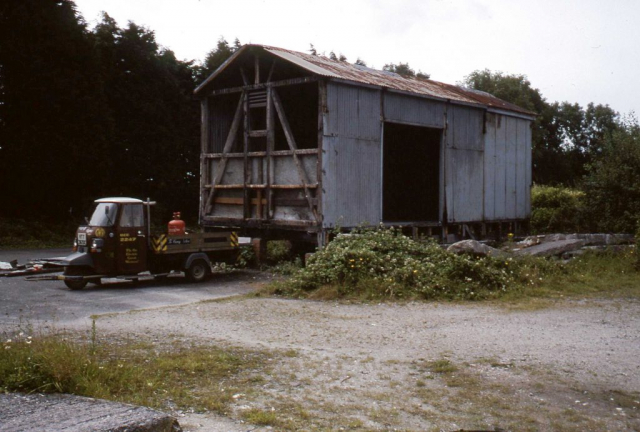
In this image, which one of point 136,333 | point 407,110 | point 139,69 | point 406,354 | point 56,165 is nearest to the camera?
point 406,354

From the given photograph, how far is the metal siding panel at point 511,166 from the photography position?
22.6m

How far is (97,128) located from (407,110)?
1468cm

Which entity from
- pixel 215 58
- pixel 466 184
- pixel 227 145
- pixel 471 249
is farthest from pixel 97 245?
pixel 215 58

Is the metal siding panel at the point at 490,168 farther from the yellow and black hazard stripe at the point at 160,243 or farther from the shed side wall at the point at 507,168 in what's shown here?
the yellow and black hazard stripe at the point at 160,243

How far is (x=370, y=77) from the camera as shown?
18.5 metres

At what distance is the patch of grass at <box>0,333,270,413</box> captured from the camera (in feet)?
18.9

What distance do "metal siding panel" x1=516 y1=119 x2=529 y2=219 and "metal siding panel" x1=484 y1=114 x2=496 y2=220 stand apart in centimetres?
177

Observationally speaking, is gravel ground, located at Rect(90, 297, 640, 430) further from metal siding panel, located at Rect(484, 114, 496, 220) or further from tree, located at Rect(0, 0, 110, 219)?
tree, located at Rect(0, 0, 110, 219)

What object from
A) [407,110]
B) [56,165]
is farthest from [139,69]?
[407,110]

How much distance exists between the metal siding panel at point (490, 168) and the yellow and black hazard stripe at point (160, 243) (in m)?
11.0

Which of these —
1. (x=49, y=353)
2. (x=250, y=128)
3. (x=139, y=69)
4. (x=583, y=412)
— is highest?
(x=139, y=69)

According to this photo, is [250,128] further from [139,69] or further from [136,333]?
[139,69]

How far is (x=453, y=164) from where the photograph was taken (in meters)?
20.1

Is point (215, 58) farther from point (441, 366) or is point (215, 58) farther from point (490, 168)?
point (441, 366)
